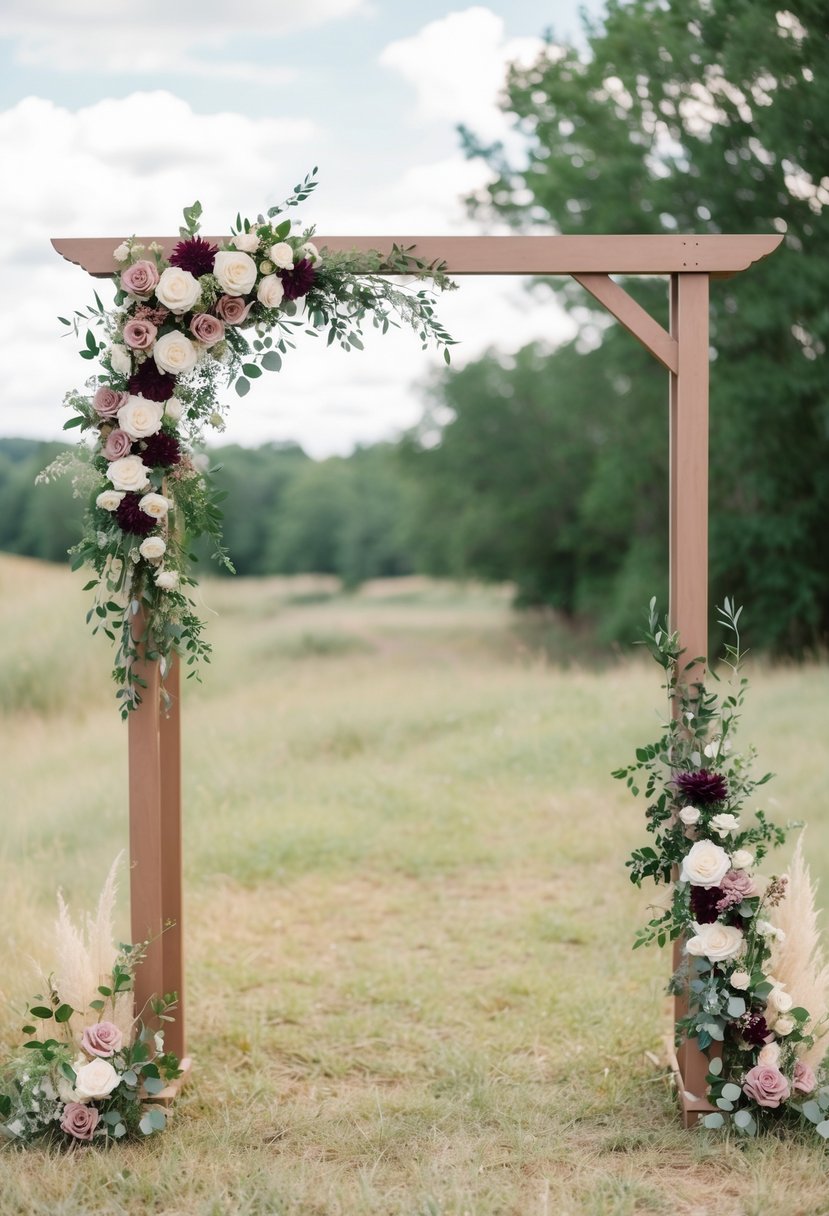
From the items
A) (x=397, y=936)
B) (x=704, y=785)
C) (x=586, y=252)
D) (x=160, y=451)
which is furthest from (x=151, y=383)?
(x=397, y=936)

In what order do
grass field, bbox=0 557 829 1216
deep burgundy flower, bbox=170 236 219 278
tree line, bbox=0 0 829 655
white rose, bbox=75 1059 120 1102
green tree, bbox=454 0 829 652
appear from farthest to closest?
tree line, bbox=0 0 829 655 → green tree, bbox=454 0 829 652 → deep burgundy flower, bbox=170 236 219 278 → white rose, bbox=75 1059 120 1102 → grass field, bbox=0 557 829 1216

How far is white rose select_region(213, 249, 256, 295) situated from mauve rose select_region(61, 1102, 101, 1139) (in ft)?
8.47

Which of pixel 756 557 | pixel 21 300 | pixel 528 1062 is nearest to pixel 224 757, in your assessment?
pixel 528 1062

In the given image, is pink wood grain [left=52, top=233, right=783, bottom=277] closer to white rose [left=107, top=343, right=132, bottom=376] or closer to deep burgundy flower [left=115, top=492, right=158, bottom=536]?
white rose [left=107, top=343, right=132, bottom=376]

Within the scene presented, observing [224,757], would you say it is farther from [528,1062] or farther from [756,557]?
[756,557]

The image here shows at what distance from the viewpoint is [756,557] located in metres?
13.9

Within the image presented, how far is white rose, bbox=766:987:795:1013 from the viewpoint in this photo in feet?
11.0

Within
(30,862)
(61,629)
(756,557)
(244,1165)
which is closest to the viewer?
(244,1165)

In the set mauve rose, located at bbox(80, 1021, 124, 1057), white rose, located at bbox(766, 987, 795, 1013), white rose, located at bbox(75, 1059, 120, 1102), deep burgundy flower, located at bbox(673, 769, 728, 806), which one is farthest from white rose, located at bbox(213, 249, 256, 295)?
white rose, located at bbox(766, 987, 795, 1013)

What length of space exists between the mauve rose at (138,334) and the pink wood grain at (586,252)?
31 centimetres

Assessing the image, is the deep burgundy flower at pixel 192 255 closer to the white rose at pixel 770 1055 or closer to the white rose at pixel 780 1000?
the white rose at pixel 780 1000

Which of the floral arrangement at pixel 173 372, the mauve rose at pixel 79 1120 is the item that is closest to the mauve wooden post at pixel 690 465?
the floral arrangement at pixel 173 372

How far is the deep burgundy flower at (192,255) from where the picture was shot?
338 centimetres

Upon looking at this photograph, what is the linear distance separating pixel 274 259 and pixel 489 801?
4771 millimetres
